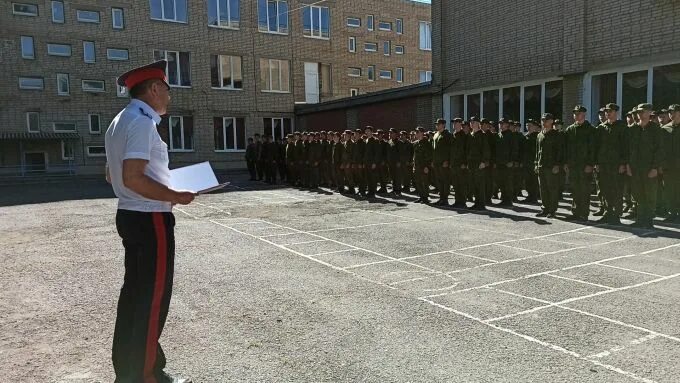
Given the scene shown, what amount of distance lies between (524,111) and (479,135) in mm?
5079

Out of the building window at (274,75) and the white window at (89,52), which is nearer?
the white window at (89,52)

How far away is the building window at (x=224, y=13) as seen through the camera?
30188mm

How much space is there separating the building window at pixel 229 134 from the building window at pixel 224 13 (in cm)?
535

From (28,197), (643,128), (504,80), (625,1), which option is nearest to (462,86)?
(504,80)

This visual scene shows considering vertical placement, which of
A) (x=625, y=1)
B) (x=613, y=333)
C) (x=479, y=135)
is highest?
(x=625, y=1)

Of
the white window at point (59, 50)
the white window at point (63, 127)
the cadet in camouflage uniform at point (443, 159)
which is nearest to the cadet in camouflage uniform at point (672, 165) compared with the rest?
the cadet in camouflage uniform at point (443, 159)

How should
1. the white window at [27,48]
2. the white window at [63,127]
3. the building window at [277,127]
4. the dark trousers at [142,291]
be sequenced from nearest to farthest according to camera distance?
the dark trousers at [142,291] → the white window at [27,48] → the white window at [63,127] → the building window at [277,127]

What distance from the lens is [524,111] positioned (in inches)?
679

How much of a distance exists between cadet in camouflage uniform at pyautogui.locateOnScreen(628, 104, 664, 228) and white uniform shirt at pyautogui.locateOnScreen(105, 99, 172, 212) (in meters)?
8.92

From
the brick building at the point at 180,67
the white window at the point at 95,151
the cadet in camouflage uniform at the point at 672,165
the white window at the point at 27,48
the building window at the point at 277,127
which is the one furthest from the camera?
the building window at the point at 277,127

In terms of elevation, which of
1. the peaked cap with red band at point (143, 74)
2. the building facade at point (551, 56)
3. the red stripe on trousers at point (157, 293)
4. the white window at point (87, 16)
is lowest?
the red stripe on trousers at point (157, 293)

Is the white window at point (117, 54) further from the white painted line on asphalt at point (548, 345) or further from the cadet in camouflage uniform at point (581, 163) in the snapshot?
the white painted line on asphalt at point (548, 345)

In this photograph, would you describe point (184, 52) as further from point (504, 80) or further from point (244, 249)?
point (244, 249)

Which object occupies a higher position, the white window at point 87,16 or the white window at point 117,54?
the white window at point 87,16
